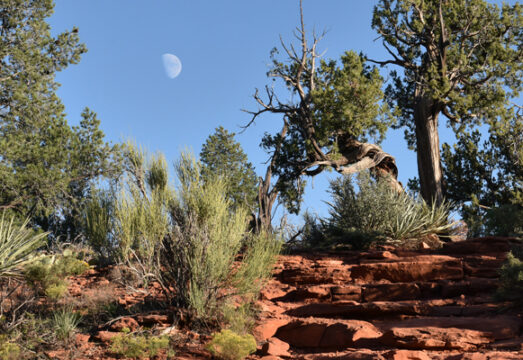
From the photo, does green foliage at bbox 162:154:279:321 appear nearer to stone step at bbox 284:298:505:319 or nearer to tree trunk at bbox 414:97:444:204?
stone step at bbox 284:298:505:319

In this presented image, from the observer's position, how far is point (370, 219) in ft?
36.8

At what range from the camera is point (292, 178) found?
49.8 feet

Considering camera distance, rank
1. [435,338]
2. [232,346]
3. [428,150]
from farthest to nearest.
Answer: [428,150] < [435,338] < [232,346]

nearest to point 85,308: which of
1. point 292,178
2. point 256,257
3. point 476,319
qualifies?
point 256,257

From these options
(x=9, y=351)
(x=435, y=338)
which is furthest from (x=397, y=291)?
(x=9, y=351)

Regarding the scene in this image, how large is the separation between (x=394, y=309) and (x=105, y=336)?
4.04 m

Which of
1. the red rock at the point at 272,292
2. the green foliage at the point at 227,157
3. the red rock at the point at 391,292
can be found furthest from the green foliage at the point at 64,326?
the green foliage at the point at 227,157

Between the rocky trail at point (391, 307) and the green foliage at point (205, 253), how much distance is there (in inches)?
27.0

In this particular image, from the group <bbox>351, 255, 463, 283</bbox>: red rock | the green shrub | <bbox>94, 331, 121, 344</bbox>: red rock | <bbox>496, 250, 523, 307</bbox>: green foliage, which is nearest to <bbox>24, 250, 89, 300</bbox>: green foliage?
the green shrub

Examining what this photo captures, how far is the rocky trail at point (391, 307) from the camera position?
594cm

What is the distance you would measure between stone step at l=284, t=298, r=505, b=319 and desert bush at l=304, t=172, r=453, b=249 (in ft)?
10.4

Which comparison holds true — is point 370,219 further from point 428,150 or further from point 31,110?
point 31,110

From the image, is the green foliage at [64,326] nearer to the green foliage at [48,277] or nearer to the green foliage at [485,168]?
the green foliage at [48,277]

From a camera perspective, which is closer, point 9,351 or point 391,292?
point 9,351
